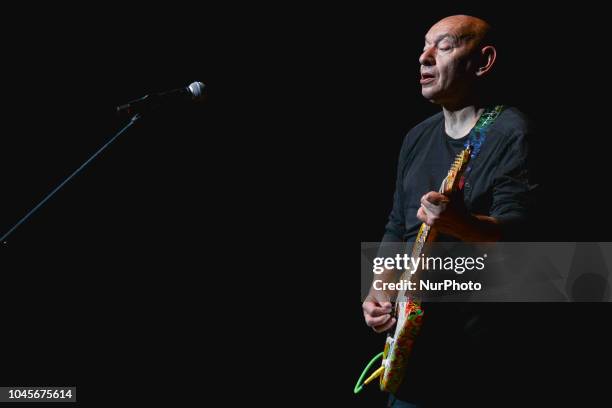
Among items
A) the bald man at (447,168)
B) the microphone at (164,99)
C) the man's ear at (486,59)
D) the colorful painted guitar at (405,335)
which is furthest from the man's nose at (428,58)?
the microphone at (164,99)

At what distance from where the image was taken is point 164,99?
171cm

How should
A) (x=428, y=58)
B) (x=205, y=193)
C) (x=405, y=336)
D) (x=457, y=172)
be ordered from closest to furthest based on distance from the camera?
(x=457, y=172) → (x=405, y=336) → (x=428, y=58) → (x=205, y=193)

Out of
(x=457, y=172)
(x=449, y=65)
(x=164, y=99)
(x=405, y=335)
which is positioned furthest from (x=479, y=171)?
(x=164, y=99)

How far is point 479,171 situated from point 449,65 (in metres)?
0.28

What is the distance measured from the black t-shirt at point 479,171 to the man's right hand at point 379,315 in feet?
0.62

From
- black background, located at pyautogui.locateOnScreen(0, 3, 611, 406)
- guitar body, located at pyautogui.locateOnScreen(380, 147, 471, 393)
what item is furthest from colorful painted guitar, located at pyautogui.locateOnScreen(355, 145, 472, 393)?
black background, located at pyautogui.locateOnScreen(0, 3, 611, 406)

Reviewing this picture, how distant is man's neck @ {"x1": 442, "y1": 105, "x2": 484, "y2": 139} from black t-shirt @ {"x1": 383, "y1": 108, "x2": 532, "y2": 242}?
0.02 meters

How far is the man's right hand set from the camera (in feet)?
5.58

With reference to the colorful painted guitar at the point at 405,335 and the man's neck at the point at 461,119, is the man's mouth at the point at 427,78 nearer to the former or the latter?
the man's neck at the point at 461,119

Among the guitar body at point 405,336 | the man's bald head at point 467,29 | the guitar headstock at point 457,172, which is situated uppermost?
the man's bald head at point 467,29

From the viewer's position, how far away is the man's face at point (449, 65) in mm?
1642

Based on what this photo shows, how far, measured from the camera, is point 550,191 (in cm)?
146

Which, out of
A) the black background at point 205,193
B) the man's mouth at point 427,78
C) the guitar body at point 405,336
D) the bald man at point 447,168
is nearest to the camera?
the bald man at point 447,168

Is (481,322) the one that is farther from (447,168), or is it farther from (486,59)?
(486,59)
